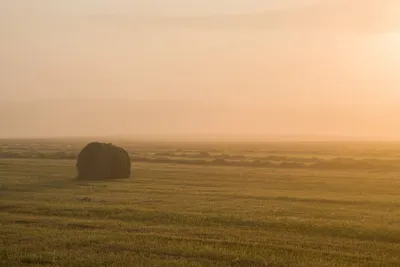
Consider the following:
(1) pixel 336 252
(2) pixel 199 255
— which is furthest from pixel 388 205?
(2) pixel 199 255

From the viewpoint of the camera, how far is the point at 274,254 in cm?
1609

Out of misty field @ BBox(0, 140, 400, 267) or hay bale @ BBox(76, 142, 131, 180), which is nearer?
misty field @ BBox(0, 140, 400, 267)

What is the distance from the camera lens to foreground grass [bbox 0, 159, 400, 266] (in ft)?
51.8

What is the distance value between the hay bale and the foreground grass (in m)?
3.70

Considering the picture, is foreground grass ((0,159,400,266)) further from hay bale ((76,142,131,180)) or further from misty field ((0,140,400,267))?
hay bale ((76,142,131,180))

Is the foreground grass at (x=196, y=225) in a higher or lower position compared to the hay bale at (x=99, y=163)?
lower

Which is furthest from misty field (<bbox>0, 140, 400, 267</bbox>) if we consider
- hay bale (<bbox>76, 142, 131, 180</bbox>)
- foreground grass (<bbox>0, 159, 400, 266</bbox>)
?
hay bale (<bbox>76, 142, 131, 180</bbox>)

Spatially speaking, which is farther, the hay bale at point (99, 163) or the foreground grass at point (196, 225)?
the hay bale at point (99, 163)

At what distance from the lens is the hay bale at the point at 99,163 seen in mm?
39375

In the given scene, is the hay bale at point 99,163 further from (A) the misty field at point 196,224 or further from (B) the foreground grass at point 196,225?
(B) the foreground grass at point 196,225

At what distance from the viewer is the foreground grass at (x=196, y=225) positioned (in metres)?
15.8

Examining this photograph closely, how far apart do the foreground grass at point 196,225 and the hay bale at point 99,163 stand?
3.70 meters

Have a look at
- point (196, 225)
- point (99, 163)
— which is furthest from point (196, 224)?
point (99, 163)

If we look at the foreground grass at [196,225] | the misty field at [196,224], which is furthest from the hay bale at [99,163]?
the foreground grass at [196,225]
